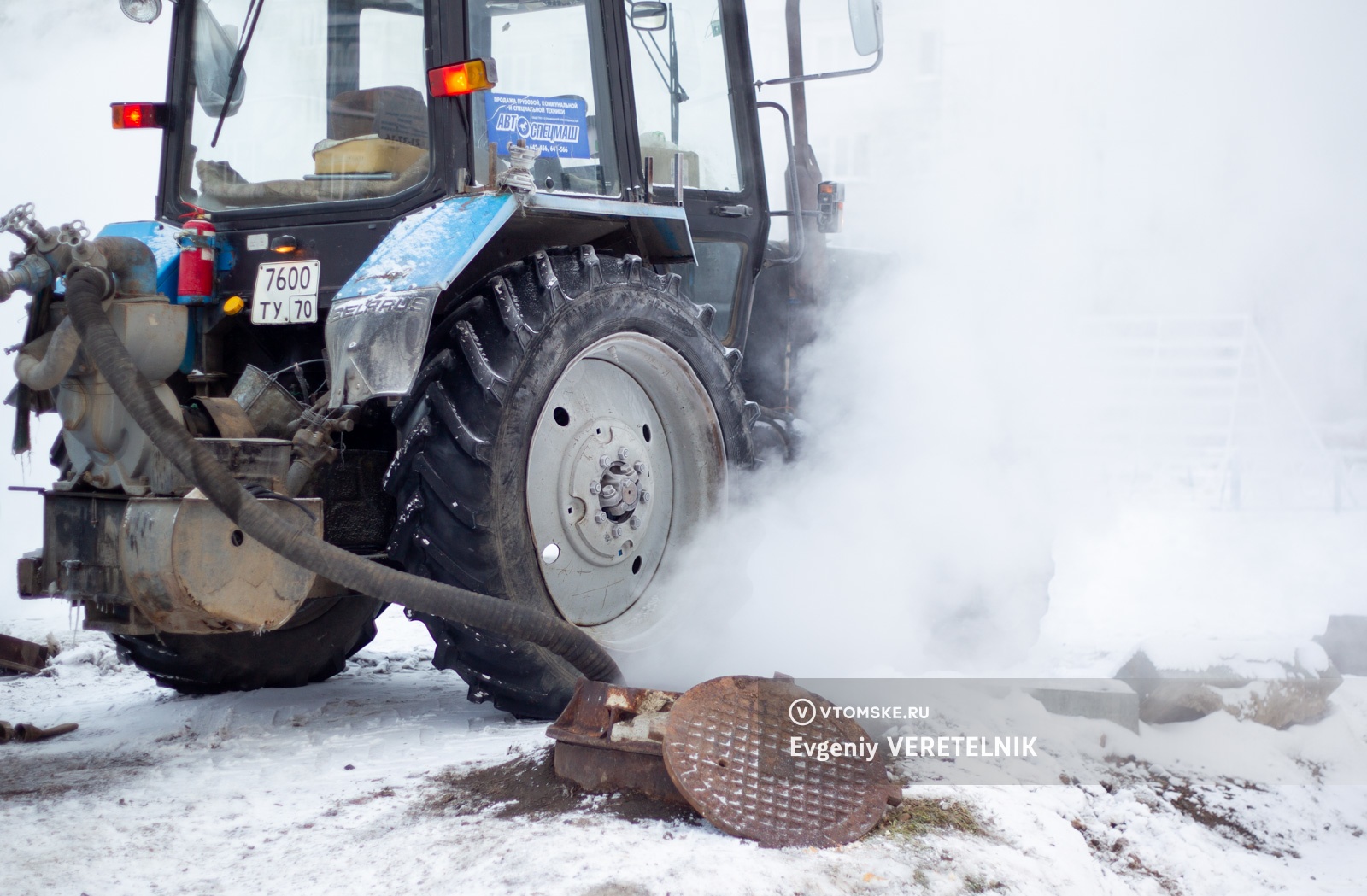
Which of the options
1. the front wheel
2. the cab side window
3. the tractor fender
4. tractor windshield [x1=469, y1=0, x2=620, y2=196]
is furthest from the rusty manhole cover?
the cab side window

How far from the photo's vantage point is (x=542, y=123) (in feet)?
10.5

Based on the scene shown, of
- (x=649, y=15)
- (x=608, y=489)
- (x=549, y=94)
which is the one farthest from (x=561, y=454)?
(x=649, y=15)

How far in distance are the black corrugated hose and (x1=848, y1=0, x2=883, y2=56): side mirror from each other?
2.45m

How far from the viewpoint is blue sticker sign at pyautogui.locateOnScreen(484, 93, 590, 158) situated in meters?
3.10

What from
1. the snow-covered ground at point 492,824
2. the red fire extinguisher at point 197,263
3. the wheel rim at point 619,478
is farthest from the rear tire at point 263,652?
the red fire extinguisher at point 197,263

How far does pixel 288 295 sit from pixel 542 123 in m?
0.89

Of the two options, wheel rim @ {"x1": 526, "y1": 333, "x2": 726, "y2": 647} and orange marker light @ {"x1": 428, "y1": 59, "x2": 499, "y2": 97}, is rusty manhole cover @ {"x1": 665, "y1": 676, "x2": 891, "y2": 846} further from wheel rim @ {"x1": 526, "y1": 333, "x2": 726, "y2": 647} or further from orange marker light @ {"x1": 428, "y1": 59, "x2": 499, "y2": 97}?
orange marker light @ {"x1": 428, "y1": 59, "x2": 499, "y2": 97}

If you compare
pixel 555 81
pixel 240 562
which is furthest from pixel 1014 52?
pixel 240 562

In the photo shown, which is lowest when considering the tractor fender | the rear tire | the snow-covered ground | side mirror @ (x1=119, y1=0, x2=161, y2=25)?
the snow-covered ground

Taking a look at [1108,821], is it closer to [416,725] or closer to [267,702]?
[416,725]

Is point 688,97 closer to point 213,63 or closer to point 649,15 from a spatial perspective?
point 649,15

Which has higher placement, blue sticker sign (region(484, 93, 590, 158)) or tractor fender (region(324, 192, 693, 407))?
blue sticker sign (region(484, 93, 590, 158))

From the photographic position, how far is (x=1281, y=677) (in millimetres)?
3336

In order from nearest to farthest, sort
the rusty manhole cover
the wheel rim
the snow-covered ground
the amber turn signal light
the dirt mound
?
the snow-covered ground → the rusty manhole cover → the dirt mound → the wheel rim → the amber turn signal light
